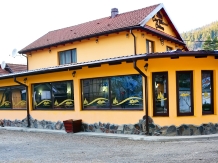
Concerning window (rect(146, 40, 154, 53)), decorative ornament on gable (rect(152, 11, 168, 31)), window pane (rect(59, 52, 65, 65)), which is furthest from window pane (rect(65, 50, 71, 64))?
decorative ornament on gable (rect(152, 11, 168, 31))

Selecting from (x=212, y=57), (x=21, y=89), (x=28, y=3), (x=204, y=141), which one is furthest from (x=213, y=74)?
(x=28, y=3)

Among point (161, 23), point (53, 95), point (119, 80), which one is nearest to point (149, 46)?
point (161, 23)

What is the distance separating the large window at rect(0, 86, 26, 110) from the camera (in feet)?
46.1

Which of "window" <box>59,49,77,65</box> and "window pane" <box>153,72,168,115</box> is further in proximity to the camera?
"window" <box>59,49,77,65</box>

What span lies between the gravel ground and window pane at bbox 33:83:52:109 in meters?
3.56

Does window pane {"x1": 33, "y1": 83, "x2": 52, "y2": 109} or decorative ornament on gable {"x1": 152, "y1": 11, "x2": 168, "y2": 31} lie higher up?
decorative ornament on gable {"x1": 152, "y1": 11, "x2": 168, "y2": 31}

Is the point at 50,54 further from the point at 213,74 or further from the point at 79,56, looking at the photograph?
the point at 213,74

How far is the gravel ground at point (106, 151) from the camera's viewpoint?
6.34 metres

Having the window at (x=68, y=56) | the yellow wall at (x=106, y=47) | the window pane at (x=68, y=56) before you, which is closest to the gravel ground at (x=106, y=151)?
the yellow wall at (x=106, y=47)

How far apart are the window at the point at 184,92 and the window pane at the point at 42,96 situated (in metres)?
6.45

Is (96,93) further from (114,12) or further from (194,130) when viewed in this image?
(114,12)

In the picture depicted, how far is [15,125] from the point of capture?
14.2m

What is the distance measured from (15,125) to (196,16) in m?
68.1

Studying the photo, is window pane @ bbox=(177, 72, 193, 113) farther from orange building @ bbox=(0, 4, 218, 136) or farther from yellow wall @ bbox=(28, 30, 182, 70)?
yellow wall @ bbox=(28, 30, 182, 70)
